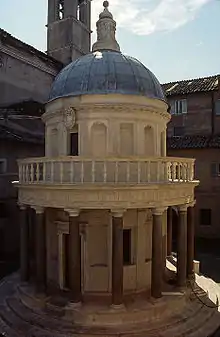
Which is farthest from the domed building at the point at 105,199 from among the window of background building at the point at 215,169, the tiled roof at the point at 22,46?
the window of background building at the point at 215,169

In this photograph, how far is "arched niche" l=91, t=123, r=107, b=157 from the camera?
52.9 feet

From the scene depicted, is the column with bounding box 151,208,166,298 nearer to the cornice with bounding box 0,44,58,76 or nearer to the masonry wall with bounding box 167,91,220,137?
the cornice with bounding box 0,44,58,76

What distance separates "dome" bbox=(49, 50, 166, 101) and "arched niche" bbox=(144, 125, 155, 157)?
1.58 metres

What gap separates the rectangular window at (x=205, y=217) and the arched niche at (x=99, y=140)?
21352 millimetres

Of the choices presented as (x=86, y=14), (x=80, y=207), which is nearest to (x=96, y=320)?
(x=80, y=207)

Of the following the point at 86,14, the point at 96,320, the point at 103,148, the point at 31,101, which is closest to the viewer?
the point at 96,320

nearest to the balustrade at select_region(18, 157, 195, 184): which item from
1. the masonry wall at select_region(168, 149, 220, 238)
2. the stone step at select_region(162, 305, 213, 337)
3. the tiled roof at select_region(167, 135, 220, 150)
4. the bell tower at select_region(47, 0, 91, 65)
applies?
the stone step at select_region(162, 305, 213, 337)

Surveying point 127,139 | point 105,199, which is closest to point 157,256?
point 105,199

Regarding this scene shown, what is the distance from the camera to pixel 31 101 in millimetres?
30156

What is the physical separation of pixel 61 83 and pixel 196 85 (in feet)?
78.8

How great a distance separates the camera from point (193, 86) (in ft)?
123

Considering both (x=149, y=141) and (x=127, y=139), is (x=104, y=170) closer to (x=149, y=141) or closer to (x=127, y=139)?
(x=127, y=139)

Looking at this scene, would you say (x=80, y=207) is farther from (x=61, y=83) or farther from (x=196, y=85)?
(x=196, y=85)

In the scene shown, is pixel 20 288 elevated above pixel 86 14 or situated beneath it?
A: situated beneath
